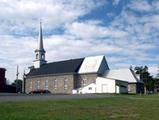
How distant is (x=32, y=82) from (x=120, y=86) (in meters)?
38.7

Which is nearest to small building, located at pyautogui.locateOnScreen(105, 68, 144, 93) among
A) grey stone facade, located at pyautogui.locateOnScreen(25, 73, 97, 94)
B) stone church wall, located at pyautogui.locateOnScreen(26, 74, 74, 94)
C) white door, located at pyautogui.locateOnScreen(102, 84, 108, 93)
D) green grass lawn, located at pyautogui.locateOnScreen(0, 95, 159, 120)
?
grey stone facade, located at pyautogui.locateOnScreen(25, 73, 97, 94)

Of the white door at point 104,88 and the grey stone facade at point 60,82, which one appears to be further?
the grey stone facade at point 60,82

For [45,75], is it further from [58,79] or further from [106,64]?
[106,64]

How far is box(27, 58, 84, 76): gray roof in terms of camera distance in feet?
310

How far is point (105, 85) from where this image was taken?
77375 millimetres

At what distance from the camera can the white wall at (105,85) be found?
248 ft

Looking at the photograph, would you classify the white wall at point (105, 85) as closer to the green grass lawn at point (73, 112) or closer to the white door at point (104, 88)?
the white door at point (104, 88)

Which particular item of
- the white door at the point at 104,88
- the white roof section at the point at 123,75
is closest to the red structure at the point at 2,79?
the white door at the point at 104,88

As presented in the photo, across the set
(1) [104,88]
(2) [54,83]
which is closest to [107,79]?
(1) [104,88]

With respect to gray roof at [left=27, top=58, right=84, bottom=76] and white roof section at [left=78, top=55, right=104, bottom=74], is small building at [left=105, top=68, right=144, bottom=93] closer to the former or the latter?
white roof section at [left=78, top=55, right=104, bottom=74]

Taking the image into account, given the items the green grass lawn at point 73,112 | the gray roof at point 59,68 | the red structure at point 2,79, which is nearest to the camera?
the green grass lawn at point 73,112

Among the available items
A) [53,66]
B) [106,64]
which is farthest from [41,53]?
[106,64]

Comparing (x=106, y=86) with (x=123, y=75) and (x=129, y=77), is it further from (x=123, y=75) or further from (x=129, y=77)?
(x=123, y=75)

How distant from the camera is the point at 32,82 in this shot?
4168 inches
